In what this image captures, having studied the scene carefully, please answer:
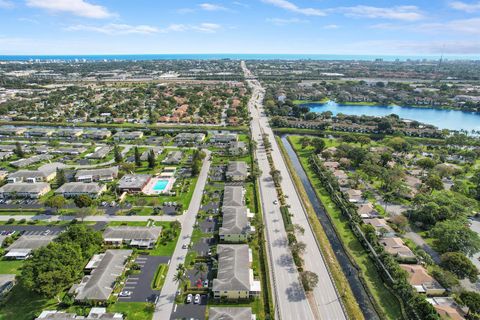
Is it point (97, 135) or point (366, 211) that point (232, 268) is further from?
point (97, 135)

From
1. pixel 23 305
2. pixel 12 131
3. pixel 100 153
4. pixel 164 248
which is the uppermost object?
pixel 12 131

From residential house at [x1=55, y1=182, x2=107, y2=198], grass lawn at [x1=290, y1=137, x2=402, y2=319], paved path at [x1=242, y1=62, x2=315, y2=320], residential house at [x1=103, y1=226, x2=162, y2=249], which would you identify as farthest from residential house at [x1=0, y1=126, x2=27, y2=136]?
grass lawn at [x1=290, y1=137, x2=402, y2=319]

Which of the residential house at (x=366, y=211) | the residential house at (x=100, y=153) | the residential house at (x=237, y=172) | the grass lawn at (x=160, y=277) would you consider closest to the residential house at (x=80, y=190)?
the residential house at (x=100, y=153)

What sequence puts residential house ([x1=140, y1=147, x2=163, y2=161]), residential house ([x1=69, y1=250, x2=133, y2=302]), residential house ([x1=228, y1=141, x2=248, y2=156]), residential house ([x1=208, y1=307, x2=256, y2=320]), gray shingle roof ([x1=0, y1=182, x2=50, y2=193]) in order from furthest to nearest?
residential house ([x1=228, y1=141, x2=248, y2=156]) < residential house ([x1=140, y1=147, x2=163, y2=161]) < gray shingle roof ([x1=0, y1=182, x2=50, y2=193]) < residential house ([x1=69, y1=250, x2=133, y2=302]) < residential house ([x1=208, y1=307, x2=256, y2=320])

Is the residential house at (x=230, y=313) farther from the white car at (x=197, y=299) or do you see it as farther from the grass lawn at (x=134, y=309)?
the grass lawn at (x=134, y=309)

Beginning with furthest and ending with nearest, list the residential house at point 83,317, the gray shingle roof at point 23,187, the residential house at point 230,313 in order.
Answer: the gray shingle roof at point 23,187 < the residential house at point 230,313 < the residential house at point 83,317

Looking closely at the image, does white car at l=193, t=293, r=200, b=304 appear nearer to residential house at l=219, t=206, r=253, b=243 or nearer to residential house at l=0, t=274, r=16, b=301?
residential house at l=219, t=206, r=253, b=243

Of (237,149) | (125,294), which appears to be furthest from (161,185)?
(125,294)
